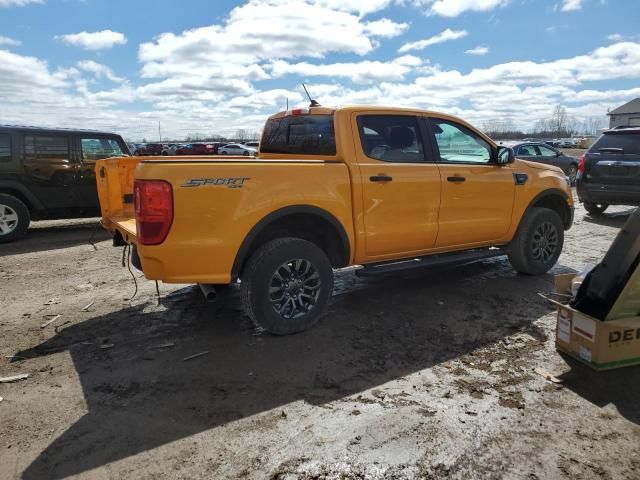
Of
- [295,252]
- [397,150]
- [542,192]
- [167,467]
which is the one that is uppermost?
[397,150]

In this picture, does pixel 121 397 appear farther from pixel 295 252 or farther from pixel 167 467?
pixel 295 252

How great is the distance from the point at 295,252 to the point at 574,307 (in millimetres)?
2155

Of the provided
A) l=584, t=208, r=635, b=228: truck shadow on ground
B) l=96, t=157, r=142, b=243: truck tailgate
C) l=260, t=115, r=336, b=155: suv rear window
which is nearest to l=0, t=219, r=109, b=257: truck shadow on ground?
l=96, t=157, r=142, b=243: truck tailgate

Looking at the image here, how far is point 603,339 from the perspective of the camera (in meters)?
3.27

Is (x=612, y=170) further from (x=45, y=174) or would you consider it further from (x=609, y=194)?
(x=45, y=174)

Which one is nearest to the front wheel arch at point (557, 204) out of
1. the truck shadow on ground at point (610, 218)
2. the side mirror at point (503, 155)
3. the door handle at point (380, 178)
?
the side mirror at point (503, 155)

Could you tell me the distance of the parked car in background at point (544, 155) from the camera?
1720 centimetres

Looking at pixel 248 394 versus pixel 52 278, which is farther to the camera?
pixel 52 278

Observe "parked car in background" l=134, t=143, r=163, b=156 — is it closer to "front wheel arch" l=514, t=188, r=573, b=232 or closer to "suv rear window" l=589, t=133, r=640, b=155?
"suv rear window" l=589, t=133, r=640, b=155

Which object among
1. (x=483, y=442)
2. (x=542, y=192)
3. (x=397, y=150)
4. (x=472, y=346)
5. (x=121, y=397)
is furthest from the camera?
(x=542, y=192)

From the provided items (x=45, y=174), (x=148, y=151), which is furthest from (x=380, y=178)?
(x=148, y=151)

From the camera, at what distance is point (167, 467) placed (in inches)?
97.3

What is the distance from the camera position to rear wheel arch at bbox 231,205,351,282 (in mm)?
3807

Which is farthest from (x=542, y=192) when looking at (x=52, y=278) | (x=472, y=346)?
(x=52, y=278)
